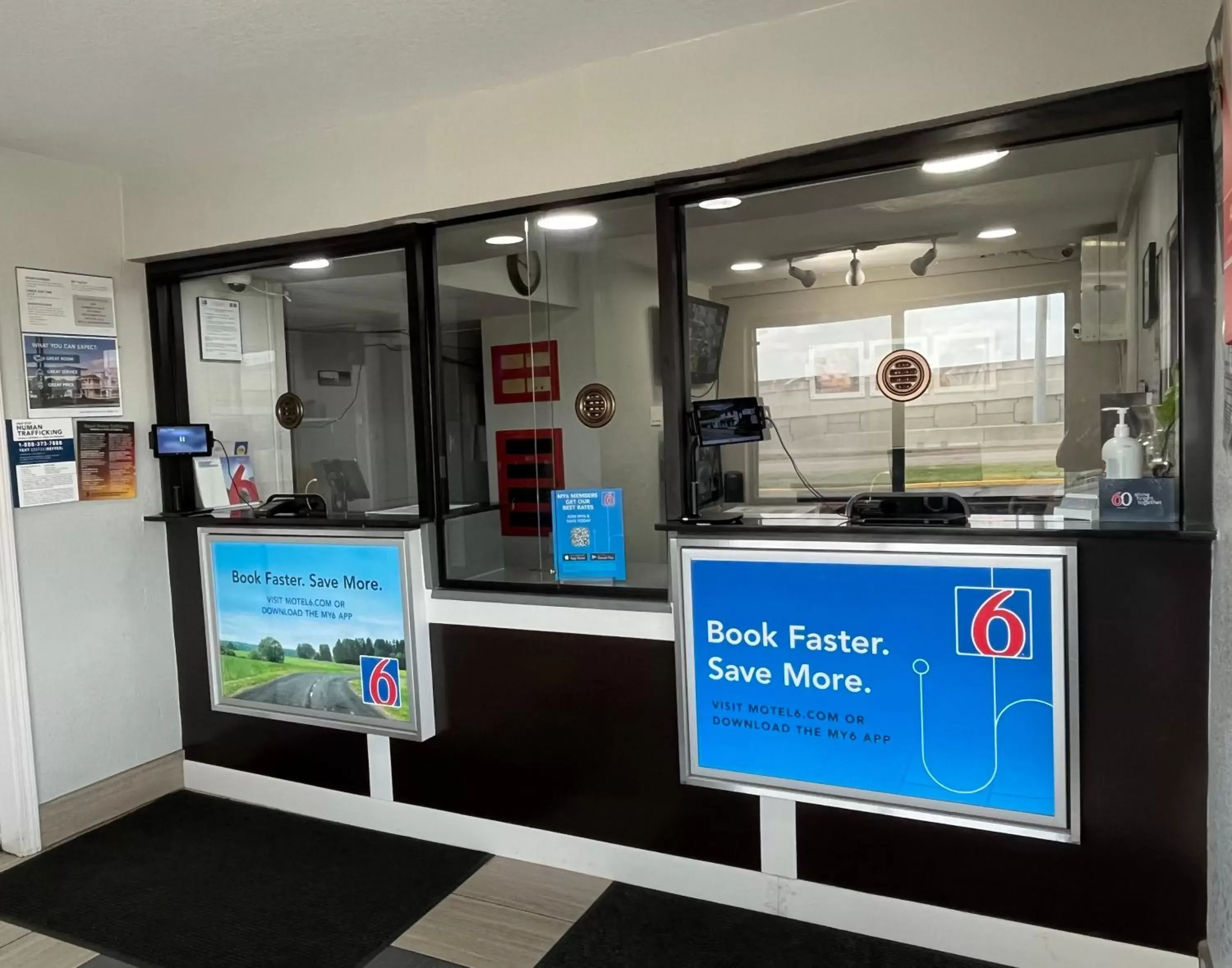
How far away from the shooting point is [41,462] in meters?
3.19

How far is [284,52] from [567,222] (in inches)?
41.1

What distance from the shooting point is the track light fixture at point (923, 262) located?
3.05m

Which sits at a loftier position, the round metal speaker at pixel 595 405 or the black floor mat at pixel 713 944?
the round metal speaker at pixel 595 405

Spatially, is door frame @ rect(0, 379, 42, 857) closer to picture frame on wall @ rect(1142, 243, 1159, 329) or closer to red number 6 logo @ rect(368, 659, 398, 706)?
red number 6 logo @ rect(368, 659, 398, 706)

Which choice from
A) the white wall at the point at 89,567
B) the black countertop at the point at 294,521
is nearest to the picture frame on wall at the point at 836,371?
the black countertop at the point at 294,521

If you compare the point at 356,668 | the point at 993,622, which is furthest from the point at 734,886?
the point at 356,668

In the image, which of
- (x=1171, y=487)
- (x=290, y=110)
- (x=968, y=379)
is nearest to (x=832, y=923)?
(x=1171, y=487)

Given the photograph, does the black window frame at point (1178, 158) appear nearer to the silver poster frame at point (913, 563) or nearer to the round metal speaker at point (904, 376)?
the silver poster frame at point (913, 563)

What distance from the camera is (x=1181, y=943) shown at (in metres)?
2.13

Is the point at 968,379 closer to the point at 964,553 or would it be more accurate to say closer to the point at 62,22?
the point at 964,553

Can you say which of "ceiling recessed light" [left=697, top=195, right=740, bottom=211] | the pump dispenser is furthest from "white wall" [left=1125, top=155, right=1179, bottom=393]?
"ceiling recessed light" [left=697, top=195, right=740, bottom=211]

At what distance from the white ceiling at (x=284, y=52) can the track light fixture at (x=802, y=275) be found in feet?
3.02

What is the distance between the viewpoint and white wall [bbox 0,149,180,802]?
3.17 metres

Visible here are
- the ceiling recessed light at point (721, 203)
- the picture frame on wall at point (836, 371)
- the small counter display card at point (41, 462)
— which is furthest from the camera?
the picture frame on wall at point (836, 371)
